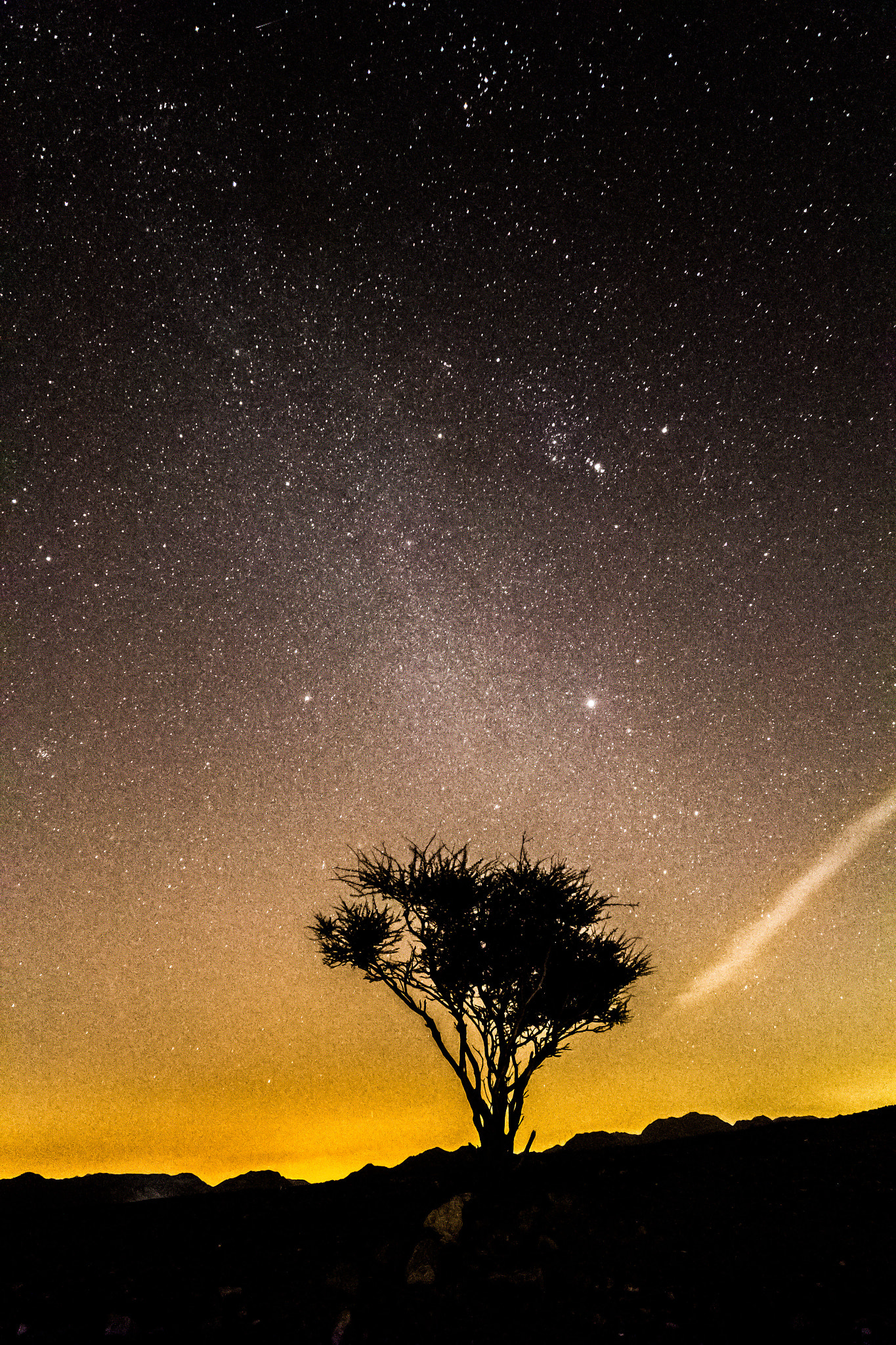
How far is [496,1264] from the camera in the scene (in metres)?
7.17

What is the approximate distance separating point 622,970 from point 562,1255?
998 cm

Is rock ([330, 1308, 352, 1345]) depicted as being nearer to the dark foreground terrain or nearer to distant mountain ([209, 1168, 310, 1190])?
the dark foreground terrain

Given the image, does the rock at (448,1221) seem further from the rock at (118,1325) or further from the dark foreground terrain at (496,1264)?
the rock at (118,1325)

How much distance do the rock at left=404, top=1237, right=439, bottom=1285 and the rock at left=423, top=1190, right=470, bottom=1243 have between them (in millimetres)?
301

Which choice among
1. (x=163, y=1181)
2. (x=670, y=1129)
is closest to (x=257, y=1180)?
(x=163, y=1181)

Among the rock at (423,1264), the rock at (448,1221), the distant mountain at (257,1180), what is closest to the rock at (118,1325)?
the rock at (423,1264)

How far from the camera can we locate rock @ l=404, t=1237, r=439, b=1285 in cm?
683

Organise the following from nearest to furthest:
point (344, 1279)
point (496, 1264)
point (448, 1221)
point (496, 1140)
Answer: point (344, 1279) → point (496, 1264) → point (448, 1221) → point (496, 1140)

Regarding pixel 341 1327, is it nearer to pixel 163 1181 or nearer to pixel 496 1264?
pixel 496 1264

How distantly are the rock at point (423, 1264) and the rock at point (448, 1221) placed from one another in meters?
0.30

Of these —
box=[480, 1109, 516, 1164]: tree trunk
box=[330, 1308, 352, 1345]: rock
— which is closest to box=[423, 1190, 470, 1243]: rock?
box=[330, 1308, 352, 1345]: rock

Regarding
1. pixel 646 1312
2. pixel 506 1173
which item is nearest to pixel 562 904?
pixel 506 1173

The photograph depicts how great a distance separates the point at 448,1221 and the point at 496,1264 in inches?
35.9

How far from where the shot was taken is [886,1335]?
536cm
